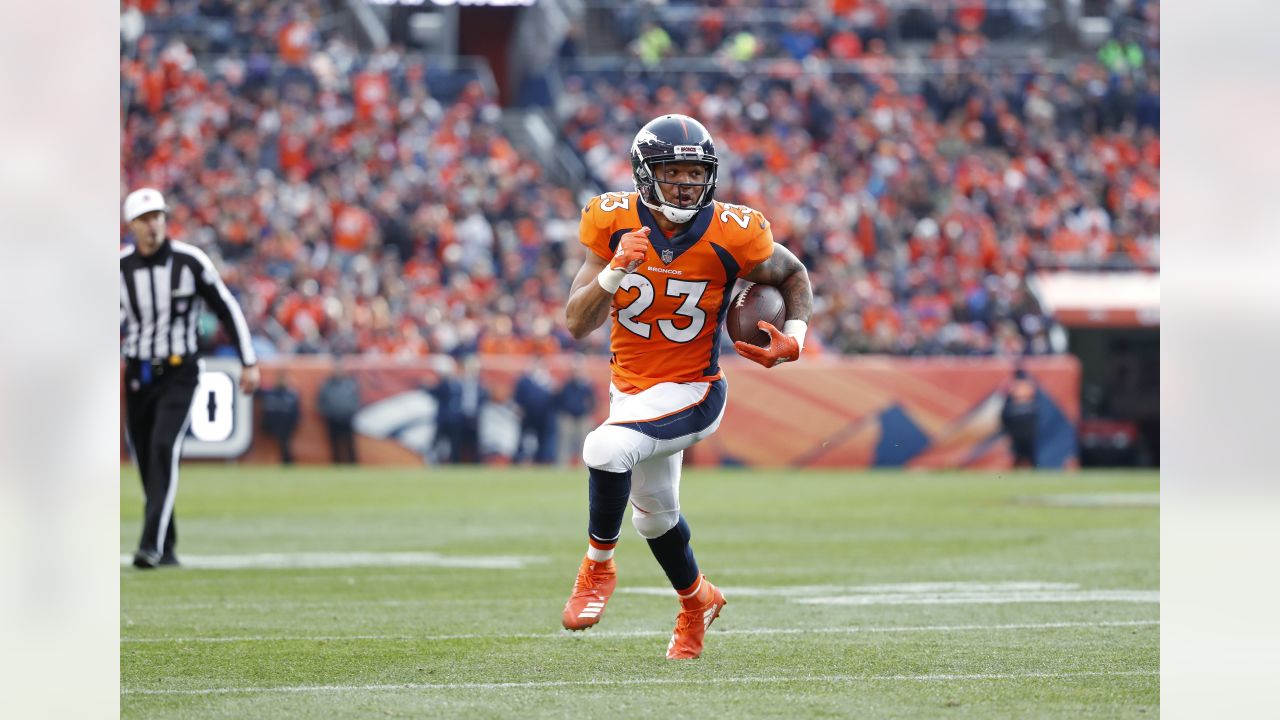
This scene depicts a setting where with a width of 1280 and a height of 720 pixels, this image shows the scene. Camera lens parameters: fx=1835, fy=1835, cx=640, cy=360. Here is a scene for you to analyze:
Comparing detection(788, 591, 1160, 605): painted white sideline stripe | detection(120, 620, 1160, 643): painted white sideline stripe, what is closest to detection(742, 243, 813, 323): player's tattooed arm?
detection(120, 620, 1160, 643): painted white sideline stripe

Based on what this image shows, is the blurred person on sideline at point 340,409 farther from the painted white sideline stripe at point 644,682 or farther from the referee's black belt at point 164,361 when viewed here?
the painted white sideline stripe at point 644,682

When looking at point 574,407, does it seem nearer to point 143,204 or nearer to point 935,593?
point 143,204

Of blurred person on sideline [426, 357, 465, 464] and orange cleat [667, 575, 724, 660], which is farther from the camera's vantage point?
blurred person on sideline [426, 357, 465, 464]

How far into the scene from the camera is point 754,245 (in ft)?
21.1

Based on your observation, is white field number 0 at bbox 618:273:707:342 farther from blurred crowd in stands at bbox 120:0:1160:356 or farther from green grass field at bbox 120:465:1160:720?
blurred crowd in stands at bbox 120:0:1160:356

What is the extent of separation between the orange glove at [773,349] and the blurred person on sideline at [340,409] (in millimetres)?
14778

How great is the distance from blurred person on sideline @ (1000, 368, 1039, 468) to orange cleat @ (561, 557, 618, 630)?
15271 mm

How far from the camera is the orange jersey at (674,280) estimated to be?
6.38m

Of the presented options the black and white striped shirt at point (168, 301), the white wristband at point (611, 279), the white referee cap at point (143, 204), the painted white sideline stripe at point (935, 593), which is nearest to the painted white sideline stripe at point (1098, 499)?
the painted white sideline stripe at point (935, 593)

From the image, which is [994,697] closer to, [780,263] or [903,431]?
[780,263]

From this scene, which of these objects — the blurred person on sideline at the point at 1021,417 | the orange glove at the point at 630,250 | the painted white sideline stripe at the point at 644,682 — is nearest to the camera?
the painted white sideline stripe at the point at 644,682

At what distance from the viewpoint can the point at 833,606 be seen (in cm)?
803

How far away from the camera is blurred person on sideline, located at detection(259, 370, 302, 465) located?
20531mm
